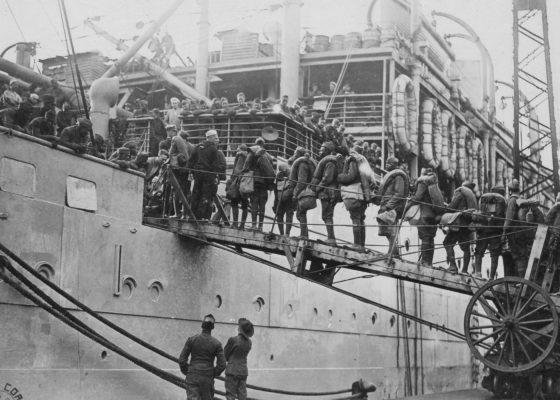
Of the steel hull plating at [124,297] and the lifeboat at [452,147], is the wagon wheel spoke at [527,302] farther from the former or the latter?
the lifeboat at [452,147]

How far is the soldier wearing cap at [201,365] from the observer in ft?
25.3

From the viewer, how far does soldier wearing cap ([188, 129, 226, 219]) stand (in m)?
11.5

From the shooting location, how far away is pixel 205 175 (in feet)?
37.6

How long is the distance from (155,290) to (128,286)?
2.00 ft

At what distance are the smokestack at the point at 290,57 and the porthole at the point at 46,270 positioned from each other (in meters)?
15.8

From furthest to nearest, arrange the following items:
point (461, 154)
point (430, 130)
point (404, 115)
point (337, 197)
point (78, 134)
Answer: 1. point (461, 154)
2. point (430, 130)
3. point (404, 115)
4. point (337, 197)
5. point (78, 134)

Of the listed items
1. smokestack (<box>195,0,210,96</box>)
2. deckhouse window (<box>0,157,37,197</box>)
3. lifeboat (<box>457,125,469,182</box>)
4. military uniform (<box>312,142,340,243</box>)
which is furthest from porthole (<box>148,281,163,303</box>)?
lifeboat (<box>457,125,469,182</box>)

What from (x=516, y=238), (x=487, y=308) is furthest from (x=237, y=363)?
(x=516, y=238)

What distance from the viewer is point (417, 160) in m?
25.4

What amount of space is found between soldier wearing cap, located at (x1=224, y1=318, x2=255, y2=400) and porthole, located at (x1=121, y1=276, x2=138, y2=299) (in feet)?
6.53

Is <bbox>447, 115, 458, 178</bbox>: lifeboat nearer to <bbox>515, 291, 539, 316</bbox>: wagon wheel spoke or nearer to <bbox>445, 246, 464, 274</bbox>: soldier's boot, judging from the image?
<bbox>445, 246, 464, 274</bbox>: soldier's boot

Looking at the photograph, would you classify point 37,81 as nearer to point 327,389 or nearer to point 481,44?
point 327,389

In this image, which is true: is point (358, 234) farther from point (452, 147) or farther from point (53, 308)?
point (452, 147)

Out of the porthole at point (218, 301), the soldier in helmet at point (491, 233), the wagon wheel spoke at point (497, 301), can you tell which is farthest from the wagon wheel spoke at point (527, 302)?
the porthole at point (218, 301)
